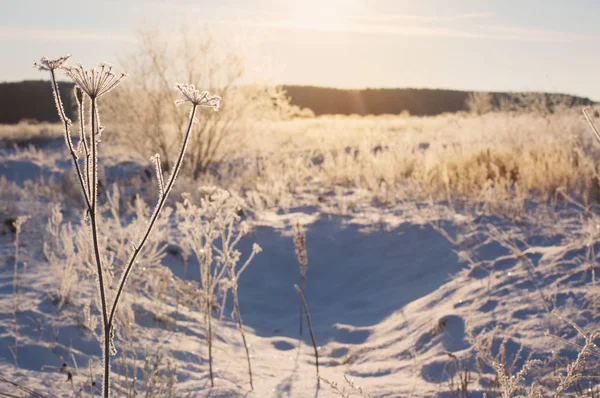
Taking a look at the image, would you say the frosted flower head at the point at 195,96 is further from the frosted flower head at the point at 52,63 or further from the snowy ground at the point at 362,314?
the snowy ground at the point at 362,314

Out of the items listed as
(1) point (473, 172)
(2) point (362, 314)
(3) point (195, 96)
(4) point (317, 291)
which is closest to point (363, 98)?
(1) point (473, 172)

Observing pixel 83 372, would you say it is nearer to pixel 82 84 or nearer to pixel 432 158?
pixel 82 84

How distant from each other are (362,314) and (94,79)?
3905mm

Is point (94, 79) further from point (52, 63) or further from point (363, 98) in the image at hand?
point (363, 98)

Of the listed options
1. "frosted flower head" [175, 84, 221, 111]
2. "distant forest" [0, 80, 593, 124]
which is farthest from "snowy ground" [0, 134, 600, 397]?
"distant forest" [0, 80, 593, 124]

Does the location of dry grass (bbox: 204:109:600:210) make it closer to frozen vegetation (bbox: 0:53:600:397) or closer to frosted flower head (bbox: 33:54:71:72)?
frozen vegetation (bbox: 0:53:600:397)

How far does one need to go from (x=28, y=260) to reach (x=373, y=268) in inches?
120

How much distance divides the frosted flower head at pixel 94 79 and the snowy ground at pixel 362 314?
151 centimetres

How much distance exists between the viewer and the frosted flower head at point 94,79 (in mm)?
989

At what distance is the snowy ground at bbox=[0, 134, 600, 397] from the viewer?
113 inches

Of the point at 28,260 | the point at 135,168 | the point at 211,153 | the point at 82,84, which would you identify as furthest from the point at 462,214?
the point at 135,168

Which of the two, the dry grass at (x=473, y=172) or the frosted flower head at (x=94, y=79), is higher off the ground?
the frosted flower head at (x=94, y=79)

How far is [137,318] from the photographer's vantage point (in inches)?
146

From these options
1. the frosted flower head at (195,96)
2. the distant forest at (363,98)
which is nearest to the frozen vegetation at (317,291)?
the frosted flower head at (195,96)
